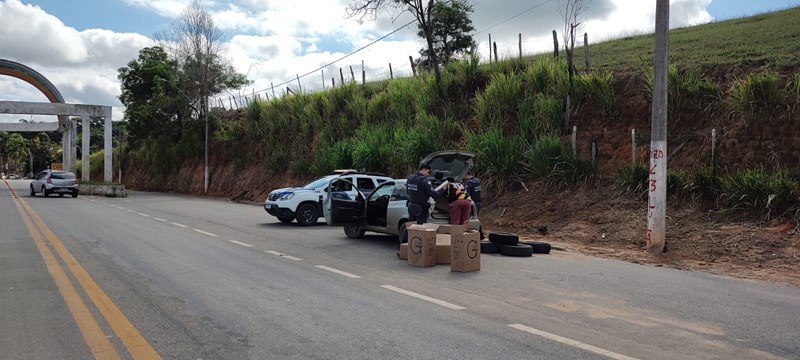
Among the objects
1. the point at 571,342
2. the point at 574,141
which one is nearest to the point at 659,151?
the point at 574,141

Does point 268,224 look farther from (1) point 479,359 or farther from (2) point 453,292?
(1) point 479,359

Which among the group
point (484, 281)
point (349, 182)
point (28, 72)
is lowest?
point (484, 281)

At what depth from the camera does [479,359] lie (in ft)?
16.1

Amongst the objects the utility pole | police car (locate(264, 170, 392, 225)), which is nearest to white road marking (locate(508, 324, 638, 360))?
the utility pole

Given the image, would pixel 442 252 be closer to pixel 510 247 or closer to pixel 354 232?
pixel 510 247

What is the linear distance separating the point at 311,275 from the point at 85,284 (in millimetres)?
3054

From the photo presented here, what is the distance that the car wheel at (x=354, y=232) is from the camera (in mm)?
14043

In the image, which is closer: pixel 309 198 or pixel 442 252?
pixel 442 252

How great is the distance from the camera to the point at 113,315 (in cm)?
624

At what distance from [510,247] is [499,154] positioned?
287 inches

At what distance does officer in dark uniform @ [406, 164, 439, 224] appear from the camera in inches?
423

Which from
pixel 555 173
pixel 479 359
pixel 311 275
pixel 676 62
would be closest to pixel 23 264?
pixel 311 275

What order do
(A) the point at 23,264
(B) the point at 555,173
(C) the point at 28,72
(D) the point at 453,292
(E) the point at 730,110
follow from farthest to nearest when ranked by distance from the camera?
(C) the point at 28,72 → (B) the point at 555,173 → (E) the point at 730,110 → (A) the point at 23,264 → (D) the point at 453,292

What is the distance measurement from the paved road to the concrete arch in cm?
4253
